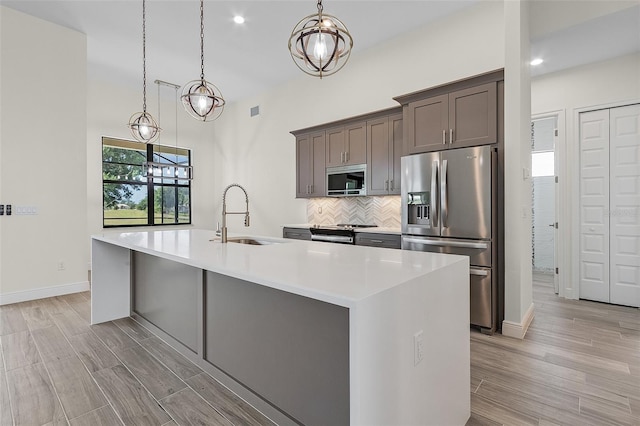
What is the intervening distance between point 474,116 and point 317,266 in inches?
99.9

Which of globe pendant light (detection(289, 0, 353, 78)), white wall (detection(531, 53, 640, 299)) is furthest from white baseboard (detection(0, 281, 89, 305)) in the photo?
white wall (detection(531, 53, 640, 299))

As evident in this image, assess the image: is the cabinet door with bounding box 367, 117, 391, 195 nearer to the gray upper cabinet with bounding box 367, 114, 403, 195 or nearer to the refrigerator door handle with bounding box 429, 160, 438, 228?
the gray upper cabinet with bounding box 367, 114, 403, 195

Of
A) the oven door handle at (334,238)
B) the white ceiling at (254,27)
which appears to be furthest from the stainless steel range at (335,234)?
the white ceiling at (254,27)

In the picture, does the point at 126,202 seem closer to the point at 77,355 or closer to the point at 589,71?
the point at 77,355

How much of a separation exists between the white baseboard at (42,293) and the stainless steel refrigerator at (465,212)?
14.9 feet


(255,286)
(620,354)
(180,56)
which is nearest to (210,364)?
(255,286)

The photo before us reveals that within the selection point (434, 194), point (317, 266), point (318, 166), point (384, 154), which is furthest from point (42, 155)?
point (434, 194)

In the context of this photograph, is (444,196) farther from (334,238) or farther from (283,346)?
(283,346)

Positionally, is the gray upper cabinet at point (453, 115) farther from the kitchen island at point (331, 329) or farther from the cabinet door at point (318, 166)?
the kitchen island at point (331, 329)

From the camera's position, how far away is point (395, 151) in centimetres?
411

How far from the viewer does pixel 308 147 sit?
207 inches

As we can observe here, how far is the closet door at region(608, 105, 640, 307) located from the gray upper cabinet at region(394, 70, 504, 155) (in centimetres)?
203

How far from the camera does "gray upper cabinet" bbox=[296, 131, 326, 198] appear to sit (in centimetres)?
503

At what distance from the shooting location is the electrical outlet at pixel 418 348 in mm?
1277
